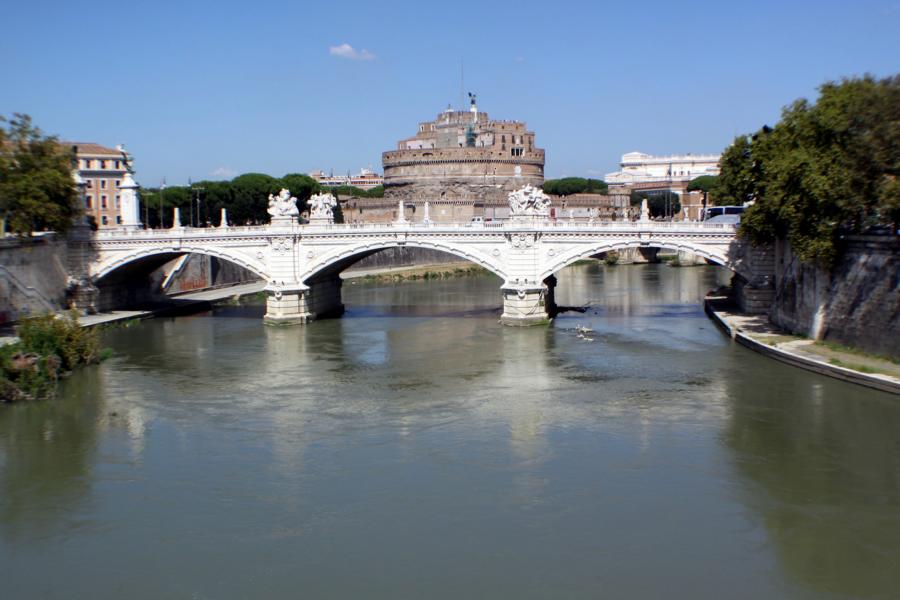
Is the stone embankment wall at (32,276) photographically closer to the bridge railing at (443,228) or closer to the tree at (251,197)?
the bridge railing at (443,228)

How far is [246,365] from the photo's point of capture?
26000mm

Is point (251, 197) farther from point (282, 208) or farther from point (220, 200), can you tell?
point (282, 208)

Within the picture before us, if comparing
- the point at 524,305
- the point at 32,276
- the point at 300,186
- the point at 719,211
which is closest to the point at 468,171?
the point at 300,186

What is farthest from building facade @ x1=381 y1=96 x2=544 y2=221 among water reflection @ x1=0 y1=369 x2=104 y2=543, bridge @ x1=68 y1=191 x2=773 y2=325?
water reflection @ x1=0 y1=369 x2=104 y2=543

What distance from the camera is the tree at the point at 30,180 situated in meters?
29.2

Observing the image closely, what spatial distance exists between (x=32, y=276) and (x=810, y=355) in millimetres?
25607

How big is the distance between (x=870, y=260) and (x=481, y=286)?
28.7 m

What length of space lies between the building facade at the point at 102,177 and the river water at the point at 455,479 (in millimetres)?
34681

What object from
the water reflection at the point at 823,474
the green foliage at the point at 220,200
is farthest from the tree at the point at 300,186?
the water reflection at the point at 823,474

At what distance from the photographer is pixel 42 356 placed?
74.3ft

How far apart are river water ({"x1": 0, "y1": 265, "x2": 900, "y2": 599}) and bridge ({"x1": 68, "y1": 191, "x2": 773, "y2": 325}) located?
16.0 ft

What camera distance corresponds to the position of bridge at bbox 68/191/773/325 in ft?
100

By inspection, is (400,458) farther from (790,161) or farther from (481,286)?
(481,286)

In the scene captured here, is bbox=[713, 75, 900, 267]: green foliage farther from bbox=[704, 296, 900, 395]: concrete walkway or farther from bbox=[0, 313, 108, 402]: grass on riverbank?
bbox=[0, 313, 108, 402]: grass on riverbank
